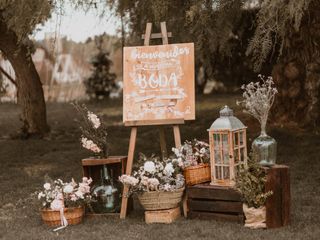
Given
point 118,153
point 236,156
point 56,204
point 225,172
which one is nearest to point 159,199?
point 225,172

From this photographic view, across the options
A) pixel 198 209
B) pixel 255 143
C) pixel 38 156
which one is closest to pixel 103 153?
pixel 198 209

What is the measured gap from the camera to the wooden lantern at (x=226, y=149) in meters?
4.80

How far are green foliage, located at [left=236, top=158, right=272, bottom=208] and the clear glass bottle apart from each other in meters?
1.18

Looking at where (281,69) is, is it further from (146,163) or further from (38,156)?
(146,163)

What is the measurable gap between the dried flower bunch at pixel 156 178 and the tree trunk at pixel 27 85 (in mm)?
5131

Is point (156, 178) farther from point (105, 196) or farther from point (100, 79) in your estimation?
point (100, 79)

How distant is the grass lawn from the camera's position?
15.1ft

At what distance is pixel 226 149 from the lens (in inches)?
190

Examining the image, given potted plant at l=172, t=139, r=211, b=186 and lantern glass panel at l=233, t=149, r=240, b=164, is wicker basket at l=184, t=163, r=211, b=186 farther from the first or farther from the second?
lantern glass panel at l=233, t=149, r=240, b=164

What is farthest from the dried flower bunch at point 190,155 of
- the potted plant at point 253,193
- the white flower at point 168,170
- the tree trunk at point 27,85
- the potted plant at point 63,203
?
the tree trunk at point 27,85

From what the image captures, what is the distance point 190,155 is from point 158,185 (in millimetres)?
382

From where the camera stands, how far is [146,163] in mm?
4914

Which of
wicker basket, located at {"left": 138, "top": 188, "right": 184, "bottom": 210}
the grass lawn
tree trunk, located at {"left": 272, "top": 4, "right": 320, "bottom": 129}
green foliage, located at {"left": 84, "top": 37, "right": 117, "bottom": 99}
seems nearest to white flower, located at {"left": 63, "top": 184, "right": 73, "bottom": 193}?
the grass lawn

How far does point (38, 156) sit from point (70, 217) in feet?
13.4
